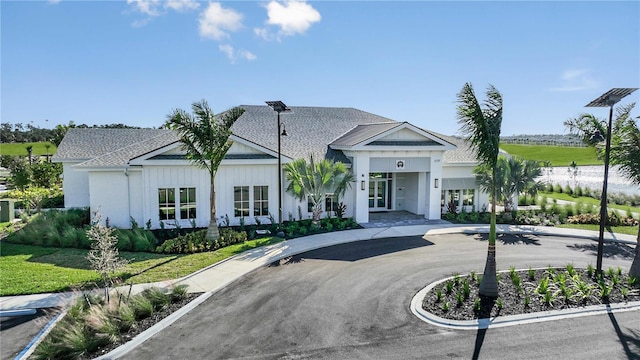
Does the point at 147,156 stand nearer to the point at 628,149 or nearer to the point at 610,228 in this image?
the point at 628,149

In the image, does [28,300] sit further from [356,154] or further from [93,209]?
[356,154]

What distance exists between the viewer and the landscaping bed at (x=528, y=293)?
11.1 m

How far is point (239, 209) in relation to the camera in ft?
70.6

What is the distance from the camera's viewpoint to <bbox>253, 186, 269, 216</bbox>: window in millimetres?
21812

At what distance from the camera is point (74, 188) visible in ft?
88.0

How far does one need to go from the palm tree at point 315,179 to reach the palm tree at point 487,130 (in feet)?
31.3

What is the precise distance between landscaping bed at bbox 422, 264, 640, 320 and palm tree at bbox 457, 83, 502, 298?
0.59 m

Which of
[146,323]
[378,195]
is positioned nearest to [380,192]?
[378,195]

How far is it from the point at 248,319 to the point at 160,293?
270 centimetres

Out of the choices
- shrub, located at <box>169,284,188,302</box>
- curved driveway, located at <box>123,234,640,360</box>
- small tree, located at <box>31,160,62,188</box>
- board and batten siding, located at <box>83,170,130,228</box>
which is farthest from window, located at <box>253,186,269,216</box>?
small tree, located at <box>31,160,62,188</box>

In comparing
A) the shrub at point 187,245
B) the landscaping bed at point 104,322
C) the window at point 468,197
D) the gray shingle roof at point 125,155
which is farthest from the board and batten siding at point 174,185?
the window at point 468,197

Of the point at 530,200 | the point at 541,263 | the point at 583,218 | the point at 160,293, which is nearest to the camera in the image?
the point at 160,293

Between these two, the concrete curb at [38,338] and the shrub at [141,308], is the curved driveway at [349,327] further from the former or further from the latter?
the concrete curb at [38,338]

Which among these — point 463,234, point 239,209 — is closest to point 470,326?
point 463,234
